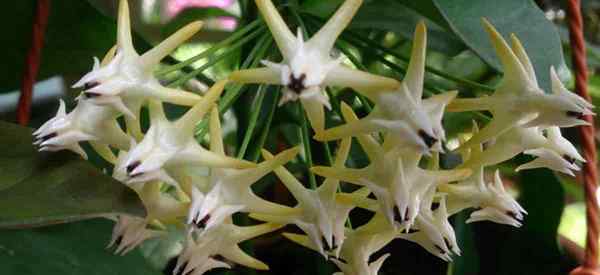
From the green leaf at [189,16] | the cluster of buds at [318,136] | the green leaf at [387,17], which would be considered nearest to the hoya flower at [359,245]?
the cluster of buds at [318,136]

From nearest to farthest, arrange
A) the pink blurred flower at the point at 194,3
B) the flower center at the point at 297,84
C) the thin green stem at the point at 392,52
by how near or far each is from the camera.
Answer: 1. the flower center at the point at 297,84
2. the thin green stem at the point at 392,52
3. the pink blurred flower at the point at 194,3

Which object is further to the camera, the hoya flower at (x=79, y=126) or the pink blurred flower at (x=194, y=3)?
the pink blurred flower at (x=194, y=3)

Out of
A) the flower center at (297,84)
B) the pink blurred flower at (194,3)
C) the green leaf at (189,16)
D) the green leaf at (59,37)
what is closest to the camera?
the flower center at (297,84)

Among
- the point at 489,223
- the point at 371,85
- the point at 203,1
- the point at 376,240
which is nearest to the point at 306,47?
the point at 371,85

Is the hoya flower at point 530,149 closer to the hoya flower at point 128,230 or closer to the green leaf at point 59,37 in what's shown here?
the hoya flower at point 128,230

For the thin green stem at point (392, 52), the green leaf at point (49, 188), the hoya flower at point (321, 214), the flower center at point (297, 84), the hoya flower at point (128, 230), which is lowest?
the hoya flower at point (128, 230)

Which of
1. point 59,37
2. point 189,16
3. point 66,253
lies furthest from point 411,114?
point 189,16
